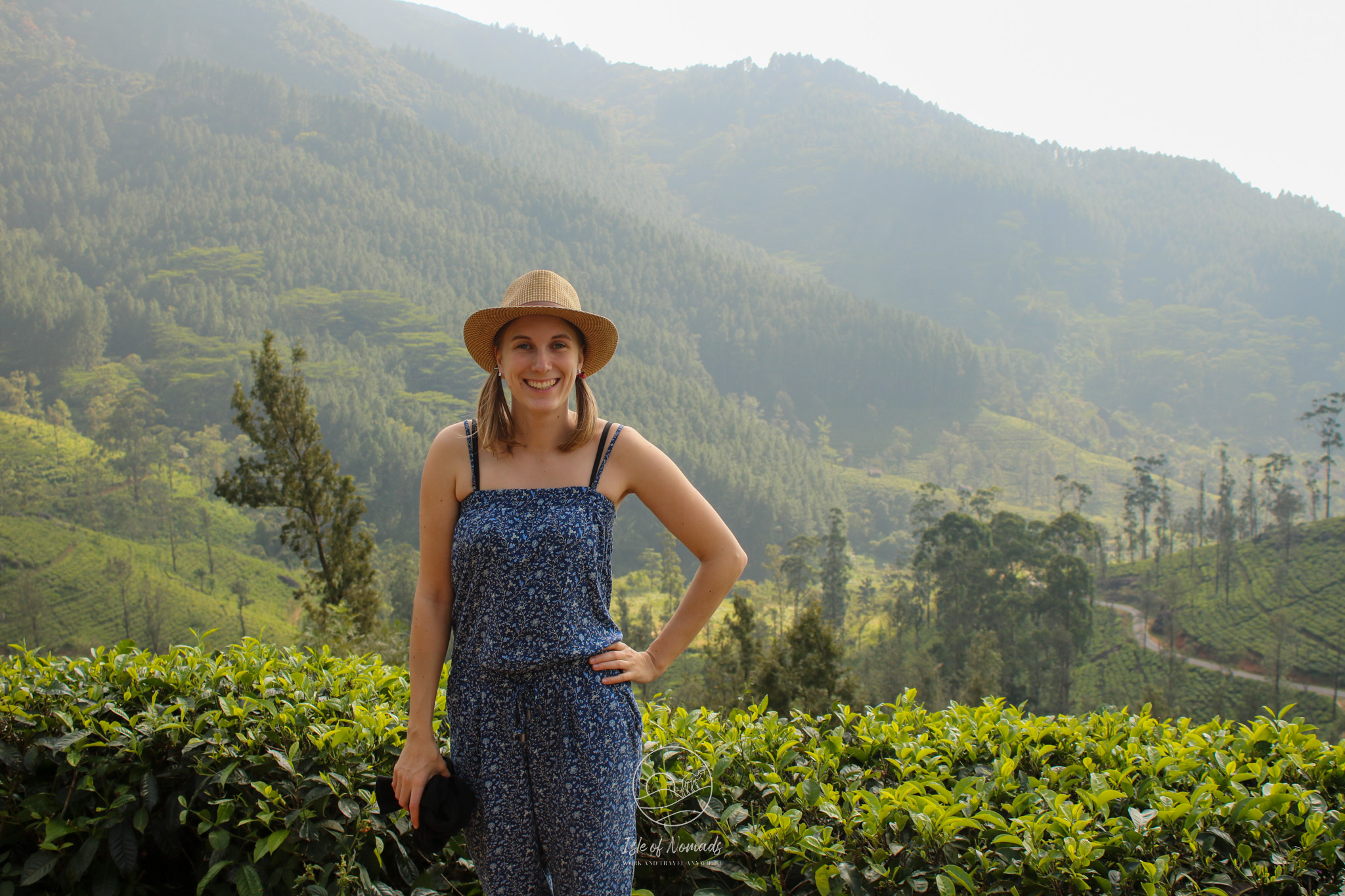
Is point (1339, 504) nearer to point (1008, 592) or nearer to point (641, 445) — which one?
point (1008, 592)

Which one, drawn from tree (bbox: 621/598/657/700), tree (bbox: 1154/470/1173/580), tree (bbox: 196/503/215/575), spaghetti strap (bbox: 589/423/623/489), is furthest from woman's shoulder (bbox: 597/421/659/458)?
tree (bbox: 196/503/215/575)

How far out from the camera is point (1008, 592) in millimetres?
49844

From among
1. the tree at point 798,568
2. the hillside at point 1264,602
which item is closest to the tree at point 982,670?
the tree at point 798,568

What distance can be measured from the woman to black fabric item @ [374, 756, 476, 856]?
3 centimetres

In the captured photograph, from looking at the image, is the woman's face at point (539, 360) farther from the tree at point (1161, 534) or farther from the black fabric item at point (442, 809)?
the tree at point (1161, 534)

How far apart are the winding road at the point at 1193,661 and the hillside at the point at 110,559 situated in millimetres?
49804

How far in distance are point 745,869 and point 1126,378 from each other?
554 ft

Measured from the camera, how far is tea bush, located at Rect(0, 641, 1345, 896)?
6.57ft

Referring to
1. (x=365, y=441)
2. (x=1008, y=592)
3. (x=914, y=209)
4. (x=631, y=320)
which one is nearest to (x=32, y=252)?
(x=365, y=441)

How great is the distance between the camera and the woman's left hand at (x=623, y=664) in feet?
5.89

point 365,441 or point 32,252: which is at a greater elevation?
point 32,252

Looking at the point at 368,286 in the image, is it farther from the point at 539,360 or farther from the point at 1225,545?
the point at 539,360

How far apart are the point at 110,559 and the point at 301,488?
55.1 metres

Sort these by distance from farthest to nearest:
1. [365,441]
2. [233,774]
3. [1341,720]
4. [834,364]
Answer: [834,364], [365,441], [1341,720], [233,774]
